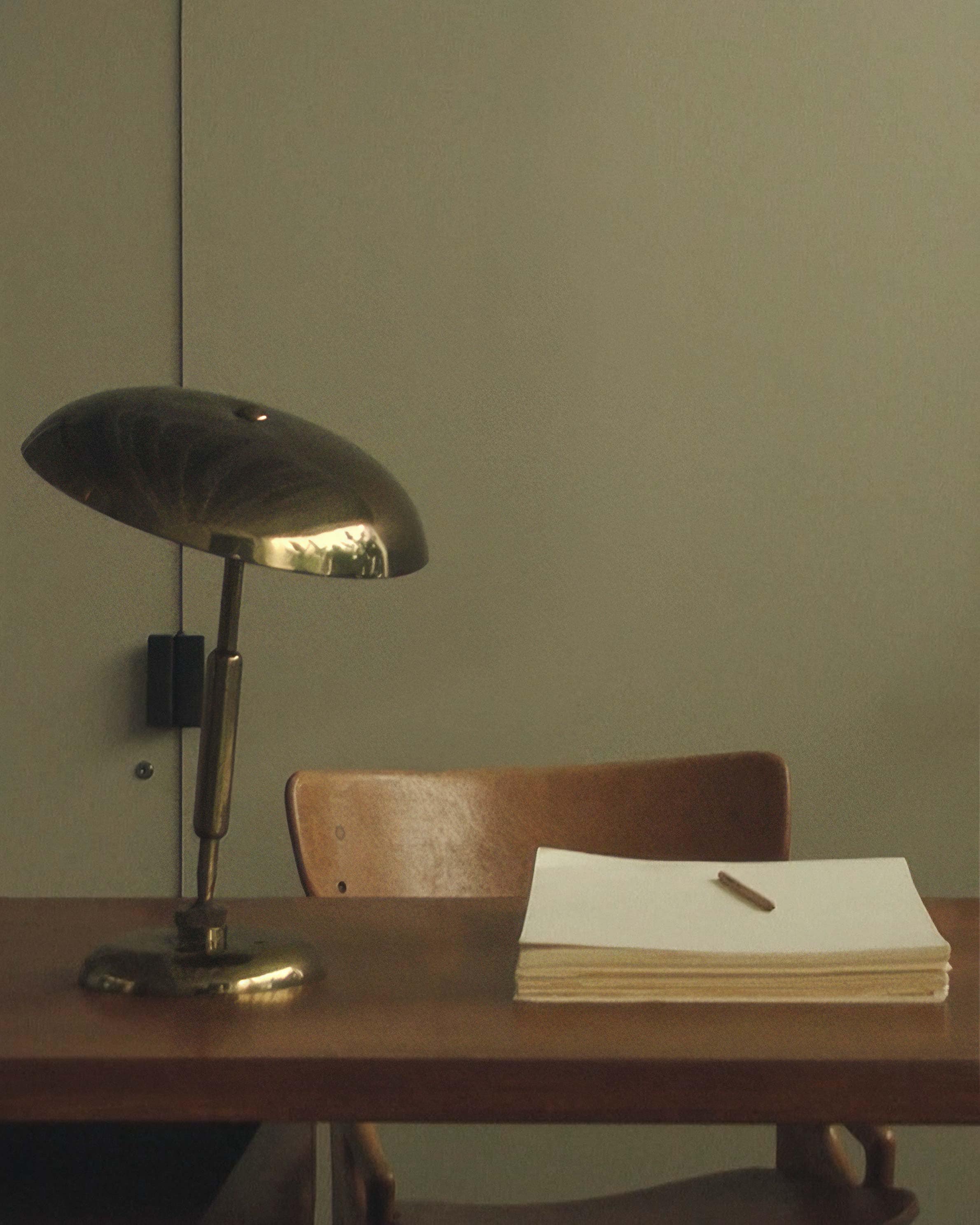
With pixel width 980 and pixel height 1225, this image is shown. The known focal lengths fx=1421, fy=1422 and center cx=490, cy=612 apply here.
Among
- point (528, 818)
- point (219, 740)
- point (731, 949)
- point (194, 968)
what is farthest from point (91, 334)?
point (731, 949)

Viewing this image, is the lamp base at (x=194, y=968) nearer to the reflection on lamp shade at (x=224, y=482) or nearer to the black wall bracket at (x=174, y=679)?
the reflection on lamp shade at (x=224, y=482)

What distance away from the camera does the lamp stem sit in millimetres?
954

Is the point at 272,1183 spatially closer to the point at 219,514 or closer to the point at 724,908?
the point at 724,908

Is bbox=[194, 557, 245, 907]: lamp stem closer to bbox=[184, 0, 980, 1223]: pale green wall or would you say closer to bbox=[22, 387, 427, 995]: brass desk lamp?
bbox=[22, 387, 427, 995]: brass desk lamp

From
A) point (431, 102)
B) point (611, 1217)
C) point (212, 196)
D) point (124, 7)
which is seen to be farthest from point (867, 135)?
point (611, 1217)

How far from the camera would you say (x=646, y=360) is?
2.39 m

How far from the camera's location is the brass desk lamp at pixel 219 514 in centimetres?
81

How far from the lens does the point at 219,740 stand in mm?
961

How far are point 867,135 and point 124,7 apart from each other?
1.27 metres

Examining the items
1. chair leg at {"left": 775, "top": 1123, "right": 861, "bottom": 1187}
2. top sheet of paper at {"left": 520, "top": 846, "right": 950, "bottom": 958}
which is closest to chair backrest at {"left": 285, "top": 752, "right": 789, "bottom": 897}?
chair leg at {"left": 775, "top": 1123, "right": 861, "bottom": 1187}

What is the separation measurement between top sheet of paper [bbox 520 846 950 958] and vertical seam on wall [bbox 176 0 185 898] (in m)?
1.38

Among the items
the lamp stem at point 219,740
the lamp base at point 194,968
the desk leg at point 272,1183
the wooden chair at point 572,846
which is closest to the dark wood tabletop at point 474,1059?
the lamp base at point 194,968

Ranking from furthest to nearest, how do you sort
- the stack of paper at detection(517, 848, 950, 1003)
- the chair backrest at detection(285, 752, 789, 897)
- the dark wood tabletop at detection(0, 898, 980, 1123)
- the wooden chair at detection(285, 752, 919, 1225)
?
the chair backrest at detection(285, 752, 789, 897) < the wooden chair at detection(285, 752, 919, 1225) < the stack of paper at detection(517, 848, 950, 1003) < the dark wood tabletop at detection(0, 898, 980, 1123)

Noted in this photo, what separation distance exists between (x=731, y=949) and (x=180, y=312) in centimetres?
182
